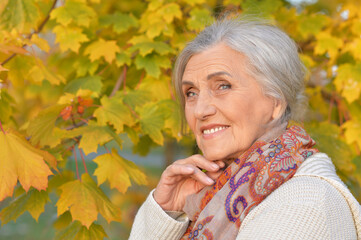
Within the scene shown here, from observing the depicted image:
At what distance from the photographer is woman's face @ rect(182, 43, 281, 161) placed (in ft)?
5.74

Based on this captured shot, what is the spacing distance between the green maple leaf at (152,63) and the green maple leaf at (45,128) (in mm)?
666

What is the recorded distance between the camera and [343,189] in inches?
54.2

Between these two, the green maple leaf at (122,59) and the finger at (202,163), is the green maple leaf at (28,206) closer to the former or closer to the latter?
the finger at (202,163)

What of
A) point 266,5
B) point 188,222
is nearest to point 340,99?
point 266,5

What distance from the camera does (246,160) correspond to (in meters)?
1.60

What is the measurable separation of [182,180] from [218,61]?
23.3 inches

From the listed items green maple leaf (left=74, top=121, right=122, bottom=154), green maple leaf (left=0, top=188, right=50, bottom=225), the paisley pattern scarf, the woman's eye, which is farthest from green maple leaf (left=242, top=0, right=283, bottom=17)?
green maple leaf (left=0, top=188, right=50, bottom=225)

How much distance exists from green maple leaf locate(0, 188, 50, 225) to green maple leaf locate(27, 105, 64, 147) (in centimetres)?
29

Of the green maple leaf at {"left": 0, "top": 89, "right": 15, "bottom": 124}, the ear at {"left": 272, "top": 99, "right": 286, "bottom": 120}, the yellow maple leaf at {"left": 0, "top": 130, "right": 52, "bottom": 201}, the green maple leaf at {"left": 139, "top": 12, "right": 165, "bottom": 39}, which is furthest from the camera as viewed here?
the green maple leaf at {"left": 139, "top": 12, "right": 165, "bottom": 39}

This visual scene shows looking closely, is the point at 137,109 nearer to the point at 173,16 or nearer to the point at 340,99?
the point at 173,16

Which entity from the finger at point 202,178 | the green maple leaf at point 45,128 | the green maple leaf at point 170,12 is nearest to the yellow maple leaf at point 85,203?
the green maple leaf at point 45,128

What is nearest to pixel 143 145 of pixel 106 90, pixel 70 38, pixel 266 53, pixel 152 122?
pixel 106 90

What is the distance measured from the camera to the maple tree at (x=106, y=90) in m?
2.09

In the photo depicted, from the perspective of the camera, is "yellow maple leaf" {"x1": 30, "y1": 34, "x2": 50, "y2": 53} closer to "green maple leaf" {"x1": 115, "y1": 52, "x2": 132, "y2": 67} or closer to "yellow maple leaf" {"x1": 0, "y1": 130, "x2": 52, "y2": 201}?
"green maple leaf" {"x1": 115, "y1": 52, "x2": 132, "y2": 67}
